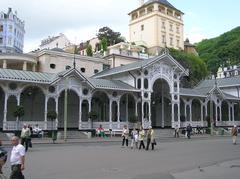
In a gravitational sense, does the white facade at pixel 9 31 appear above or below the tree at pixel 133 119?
above

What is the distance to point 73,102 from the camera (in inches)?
1626

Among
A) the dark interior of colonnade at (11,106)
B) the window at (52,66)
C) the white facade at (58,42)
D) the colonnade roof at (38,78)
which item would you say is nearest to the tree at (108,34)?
the white facade at (58,42)

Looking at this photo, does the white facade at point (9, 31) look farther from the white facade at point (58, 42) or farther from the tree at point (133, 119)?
the tree at point (133, 119)

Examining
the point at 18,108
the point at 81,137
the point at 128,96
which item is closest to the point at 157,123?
the point at 128,96

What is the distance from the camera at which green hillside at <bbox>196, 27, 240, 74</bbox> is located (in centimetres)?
9078

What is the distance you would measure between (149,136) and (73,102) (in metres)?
19.1

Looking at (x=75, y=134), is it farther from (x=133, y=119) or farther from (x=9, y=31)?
(x=9, y=31)

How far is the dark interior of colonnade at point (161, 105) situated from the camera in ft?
156

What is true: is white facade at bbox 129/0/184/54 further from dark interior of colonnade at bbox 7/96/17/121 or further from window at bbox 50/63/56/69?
dark interior of colonnade at bbox 7/96/17/121

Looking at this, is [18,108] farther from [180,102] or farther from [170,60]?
[180,102]

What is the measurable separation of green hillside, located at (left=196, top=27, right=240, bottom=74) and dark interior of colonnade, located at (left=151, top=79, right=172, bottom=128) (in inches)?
1824

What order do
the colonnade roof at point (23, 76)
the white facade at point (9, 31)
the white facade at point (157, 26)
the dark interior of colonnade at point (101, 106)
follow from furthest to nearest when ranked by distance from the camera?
the white facade at point (9, 31) < the white facade at point (157, 26) < the dark interior of colonnade at point (101, 106) < the colonnade roof at point (23, 76)

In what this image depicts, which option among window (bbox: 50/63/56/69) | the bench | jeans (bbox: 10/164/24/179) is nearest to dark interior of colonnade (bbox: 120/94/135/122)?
the bench

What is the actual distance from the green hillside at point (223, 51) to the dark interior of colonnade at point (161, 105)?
152 ft
